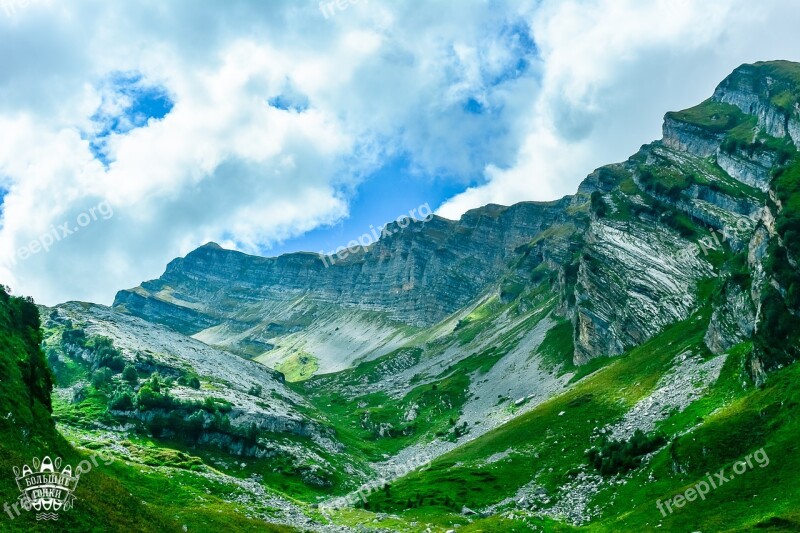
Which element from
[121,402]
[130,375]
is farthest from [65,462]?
[130,375]

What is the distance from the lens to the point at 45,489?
34.3 m

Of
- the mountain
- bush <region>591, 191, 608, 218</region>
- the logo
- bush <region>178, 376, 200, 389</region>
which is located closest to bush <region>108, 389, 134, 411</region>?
the mountain

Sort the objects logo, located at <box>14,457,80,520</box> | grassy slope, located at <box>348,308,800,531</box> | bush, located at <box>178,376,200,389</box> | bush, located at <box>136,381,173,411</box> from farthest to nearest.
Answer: bush, located at <box>178,376,200,389</box>
bush, located at <box>136,381,173,411</box>
grassy slope, located at <box>348,308,800,531</box>
logo, located at <box>14,457,80,520</box>

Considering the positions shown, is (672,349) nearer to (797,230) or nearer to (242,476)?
(797,230)

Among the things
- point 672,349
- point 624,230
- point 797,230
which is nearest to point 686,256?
point 624,230

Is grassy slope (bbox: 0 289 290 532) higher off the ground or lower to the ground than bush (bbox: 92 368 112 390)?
lower

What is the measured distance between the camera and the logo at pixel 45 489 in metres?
Answer: 32.6

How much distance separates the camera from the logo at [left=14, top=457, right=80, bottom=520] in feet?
107

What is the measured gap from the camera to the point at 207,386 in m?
137

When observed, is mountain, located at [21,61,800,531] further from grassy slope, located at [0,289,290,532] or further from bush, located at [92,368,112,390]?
grassy slope, located at [0,289,290,532]

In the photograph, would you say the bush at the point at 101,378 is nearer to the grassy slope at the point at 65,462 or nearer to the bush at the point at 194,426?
the bush at the point at 194,426

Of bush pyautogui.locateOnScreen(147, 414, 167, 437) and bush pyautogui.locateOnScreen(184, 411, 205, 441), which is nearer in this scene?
bush pyautogui.locateOnScreen(147, 414, 167, 437)

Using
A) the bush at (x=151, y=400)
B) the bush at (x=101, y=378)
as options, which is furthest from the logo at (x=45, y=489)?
the bush at (x=101, y=378)

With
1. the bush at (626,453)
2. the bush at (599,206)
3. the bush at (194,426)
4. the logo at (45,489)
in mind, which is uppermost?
the bush at (599,206)
